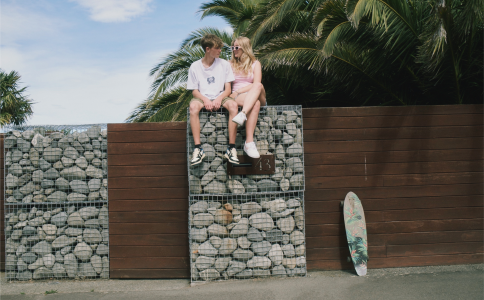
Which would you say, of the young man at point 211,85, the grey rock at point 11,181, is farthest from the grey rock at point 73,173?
the young man at point 211,85

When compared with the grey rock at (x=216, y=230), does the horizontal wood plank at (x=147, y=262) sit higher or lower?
lower

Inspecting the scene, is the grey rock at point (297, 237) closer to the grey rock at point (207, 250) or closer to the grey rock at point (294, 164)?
the grey rock at point (294, 164)

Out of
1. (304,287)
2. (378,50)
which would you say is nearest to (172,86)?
(378,50)

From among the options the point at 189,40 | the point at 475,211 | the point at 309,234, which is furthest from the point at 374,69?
the point at 189,40

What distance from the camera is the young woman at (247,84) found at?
184 inches

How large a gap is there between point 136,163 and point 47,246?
4.89ft

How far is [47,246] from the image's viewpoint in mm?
5059

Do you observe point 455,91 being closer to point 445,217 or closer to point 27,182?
point 445,217

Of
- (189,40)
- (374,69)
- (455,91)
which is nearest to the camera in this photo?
(455,91)

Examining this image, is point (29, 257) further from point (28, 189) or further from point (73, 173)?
point (73, 173)

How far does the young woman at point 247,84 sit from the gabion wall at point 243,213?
22cm

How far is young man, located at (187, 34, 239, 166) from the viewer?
15.4ft

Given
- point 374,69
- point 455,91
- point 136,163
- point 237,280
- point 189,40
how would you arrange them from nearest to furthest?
point 237,280
point 136,163
point 455,91
point 374,69
point 189,40

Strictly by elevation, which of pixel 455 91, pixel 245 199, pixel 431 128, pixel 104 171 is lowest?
pixel 245 199
